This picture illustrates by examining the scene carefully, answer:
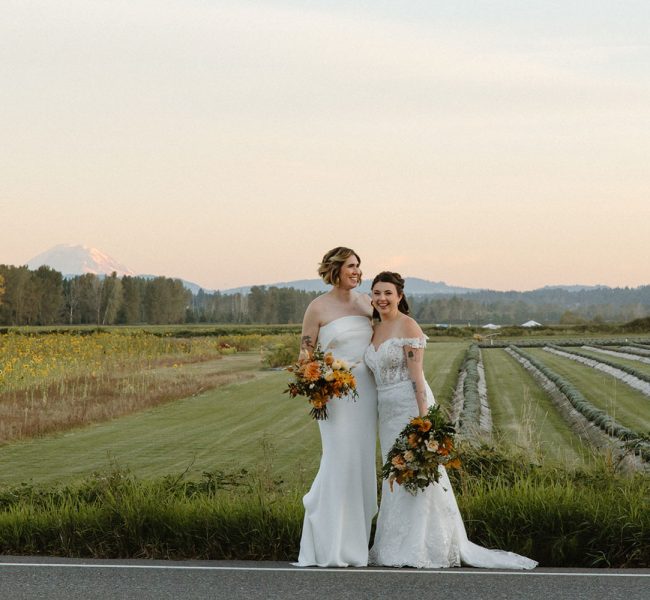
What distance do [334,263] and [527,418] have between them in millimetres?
14044

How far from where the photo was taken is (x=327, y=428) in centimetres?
670

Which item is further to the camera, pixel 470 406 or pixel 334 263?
pixel 470 406

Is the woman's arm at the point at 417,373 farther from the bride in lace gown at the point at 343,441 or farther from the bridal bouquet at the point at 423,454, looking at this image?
the bride in lace gown at the point at 343,441

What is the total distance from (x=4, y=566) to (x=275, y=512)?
1.93 m

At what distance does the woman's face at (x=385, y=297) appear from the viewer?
666cm

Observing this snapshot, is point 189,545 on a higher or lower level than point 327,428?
lower

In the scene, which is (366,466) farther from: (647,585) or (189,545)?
(647,585)

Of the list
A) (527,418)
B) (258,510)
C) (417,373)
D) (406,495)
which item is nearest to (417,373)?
(417,373)

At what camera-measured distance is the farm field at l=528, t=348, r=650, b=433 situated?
19827mm

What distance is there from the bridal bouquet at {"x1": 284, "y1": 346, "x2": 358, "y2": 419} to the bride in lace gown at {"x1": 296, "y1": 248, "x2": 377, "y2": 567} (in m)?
0.22

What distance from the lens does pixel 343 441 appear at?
6652 mm

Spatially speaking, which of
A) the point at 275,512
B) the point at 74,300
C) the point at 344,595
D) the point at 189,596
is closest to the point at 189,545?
the point at 275,512

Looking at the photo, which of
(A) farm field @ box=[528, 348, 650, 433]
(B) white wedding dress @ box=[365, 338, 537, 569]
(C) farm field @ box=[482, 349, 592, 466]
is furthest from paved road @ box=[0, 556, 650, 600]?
(A) farm field @ box=[528, 348, 650, 433]

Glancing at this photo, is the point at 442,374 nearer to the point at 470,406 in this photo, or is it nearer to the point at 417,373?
the point at 470,406
